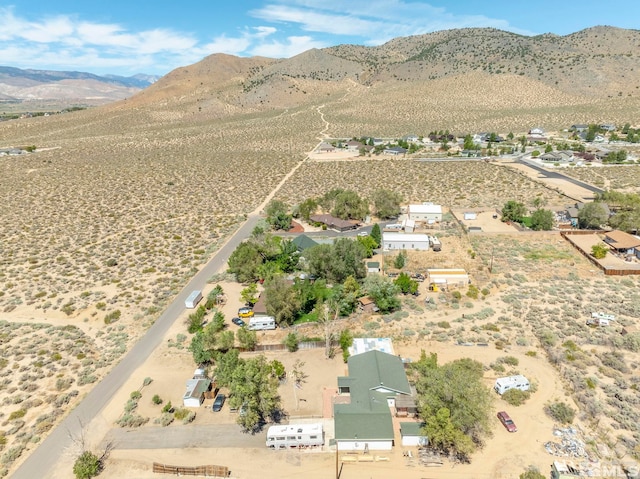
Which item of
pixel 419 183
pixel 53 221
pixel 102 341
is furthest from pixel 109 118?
pixel 102 341

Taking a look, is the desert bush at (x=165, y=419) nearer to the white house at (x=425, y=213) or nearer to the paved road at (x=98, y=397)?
the paved road at (x=98, y=397)

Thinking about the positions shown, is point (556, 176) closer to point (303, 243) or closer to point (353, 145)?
point (353, 145)

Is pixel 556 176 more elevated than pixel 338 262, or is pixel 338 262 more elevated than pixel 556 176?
pixel 338 262

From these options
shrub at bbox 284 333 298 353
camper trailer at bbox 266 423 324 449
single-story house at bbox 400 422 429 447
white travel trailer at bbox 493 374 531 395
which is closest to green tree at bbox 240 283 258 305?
shrub at bbox 284 333 298 353

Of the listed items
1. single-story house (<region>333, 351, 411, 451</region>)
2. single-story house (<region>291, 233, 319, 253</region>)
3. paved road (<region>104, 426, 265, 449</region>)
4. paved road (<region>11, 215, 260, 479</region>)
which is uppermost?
single-story house (<region>291, 233, 319, 253</region>)

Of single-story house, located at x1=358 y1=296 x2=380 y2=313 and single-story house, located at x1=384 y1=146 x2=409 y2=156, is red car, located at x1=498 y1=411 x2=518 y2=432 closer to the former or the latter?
single-story house, located at x1=358 y1=296 x2=380 y2=313

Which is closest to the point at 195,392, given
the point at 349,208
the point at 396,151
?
the point at 349,208
